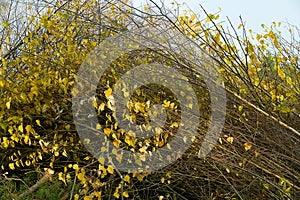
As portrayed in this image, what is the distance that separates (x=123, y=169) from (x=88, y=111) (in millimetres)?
468

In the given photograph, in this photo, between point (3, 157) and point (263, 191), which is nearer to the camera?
point (263, 191)

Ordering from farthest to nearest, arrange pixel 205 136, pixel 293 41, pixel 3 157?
1. pixel 3 157
2. pixel 293 41
3. pixel 205 136

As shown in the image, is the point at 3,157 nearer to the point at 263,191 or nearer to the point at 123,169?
the point at 123,169

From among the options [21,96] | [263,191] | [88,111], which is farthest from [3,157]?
[263,191]

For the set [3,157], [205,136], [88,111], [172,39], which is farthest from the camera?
[3,157]

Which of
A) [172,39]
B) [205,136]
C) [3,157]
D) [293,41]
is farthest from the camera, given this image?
[3,157]

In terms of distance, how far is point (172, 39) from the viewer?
99.1 inches

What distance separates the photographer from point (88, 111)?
2838 millimetres

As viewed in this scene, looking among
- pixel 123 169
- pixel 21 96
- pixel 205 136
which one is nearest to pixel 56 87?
pixel 21 96

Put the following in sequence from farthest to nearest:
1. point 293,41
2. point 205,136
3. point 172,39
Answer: point 293,41
point 172,39
point 205,136

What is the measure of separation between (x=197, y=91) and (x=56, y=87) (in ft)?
3.28

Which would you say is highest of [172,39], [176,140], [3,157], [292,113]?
[172,39]

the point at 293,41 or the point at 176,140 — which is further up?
the point at 293,41

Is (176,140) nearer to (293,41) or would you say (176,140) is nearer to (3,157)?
(293,41)
